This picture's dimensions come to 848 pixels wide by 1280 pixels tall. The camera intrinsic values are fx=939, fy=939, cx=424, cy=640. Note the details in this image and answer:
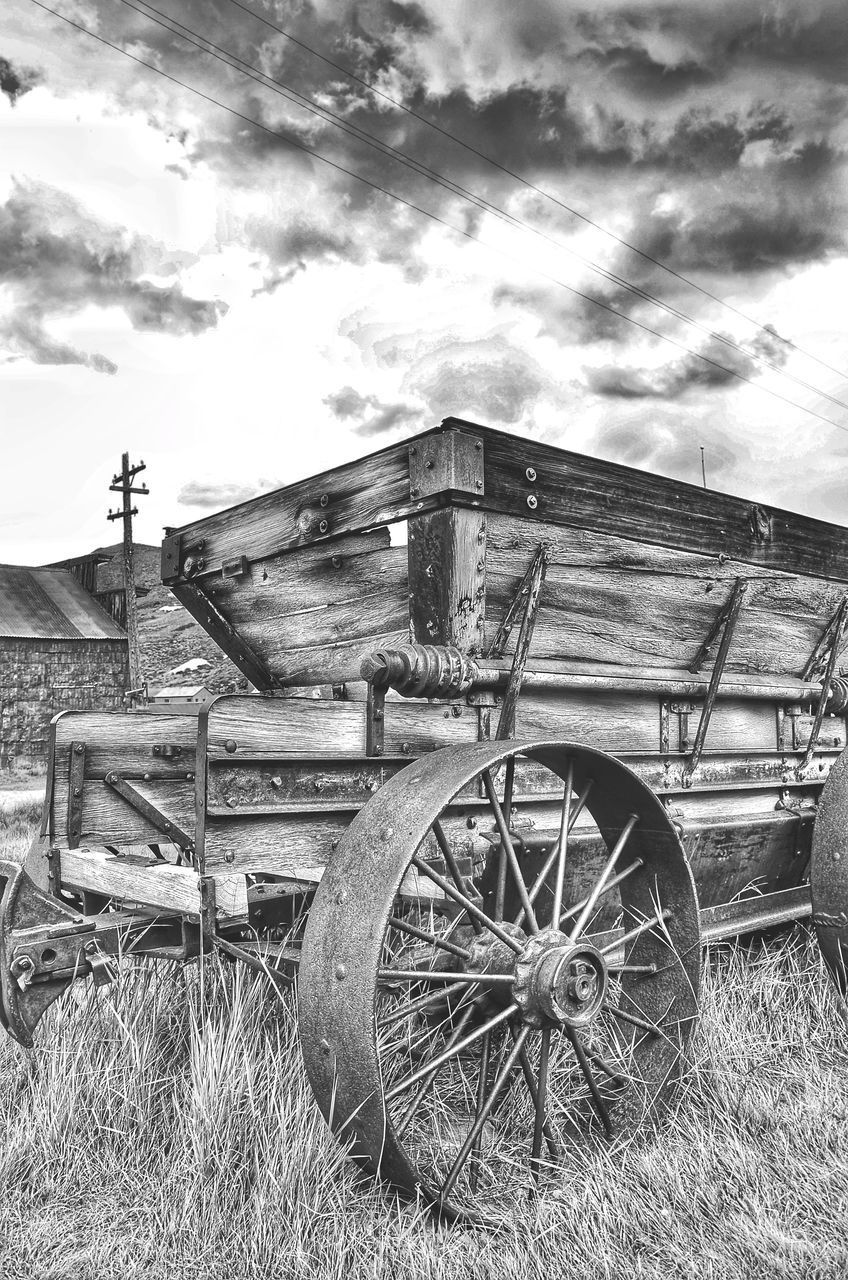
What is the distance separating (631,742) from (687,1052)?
3.37 ft

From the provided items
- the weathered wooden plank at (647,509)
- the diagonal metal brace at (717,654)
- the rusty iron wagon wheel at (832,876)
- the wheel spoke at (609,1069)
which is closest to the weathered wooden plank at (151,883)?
the wheel spoke at (609,1069)

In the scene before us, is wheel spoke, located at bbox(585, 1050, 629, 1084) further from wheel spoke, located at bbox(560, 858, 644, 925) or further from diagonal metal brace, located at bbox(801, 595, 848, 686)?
diagonal metal brace, located at bbox(801, 595, 848, 686)

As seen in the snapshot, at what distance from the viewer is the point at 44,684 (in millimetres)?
21609

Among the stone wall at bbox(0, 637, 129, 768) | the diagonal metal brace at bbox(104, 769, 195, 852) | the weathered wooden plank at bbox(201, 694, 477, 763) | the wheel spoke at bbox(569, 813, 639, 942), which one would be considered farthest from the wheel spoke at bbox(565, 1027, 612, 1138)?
the stone wall at bbox(0, 637, 129, 768)

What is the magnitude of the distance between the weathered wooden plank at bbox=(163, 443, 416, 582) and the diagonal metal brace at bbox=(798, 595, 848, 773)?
2.18 meters

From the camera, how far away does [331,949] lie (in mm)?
2023

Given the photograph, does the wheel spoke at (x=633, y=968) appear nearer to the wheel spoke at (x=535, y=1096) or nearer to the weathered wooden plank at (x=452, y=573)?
the wheel spoke at (x=535, y=1096)

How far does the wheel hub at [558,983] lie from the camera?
221 cm

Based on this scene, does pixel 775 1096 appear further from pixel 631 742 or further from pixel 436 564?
pixel 436 564

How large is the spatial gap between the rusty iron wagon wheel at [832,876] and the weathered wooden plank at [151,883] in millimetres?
1947

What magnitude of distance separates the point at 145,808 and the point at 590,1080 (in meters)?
1.43

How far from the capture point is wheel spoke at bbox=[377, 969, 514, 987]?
2051 millimetres

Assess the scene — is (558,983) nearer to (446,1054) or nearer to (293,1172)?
(446,1054)

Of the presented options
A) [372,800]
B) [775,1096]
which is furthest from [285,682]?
[775,1096]
